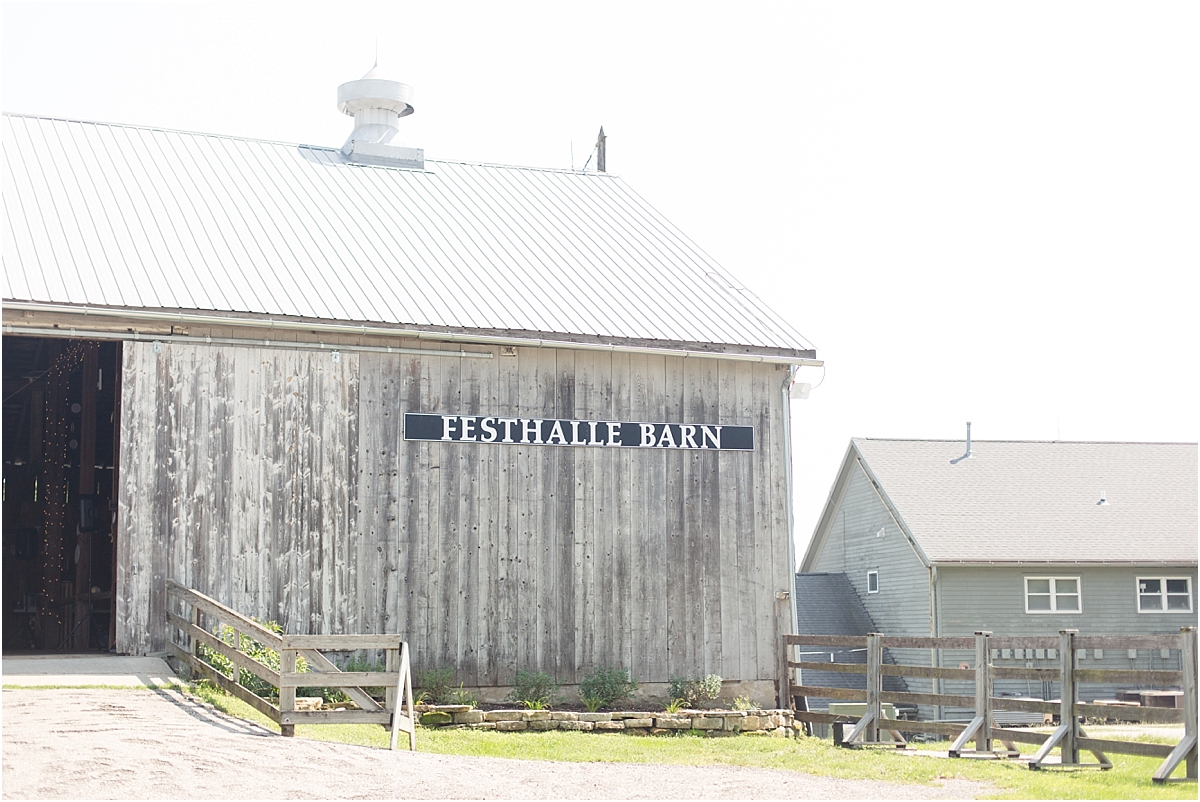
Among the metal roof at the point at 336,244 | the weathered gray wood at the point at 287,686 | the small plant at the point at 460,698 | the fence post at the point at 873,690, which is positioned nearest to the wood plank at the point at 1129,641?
the fence post at the point at 873,690

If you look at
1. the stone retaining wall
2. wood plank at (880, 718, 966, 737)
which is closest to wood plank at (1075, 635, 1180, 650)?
wood plank at (880, 718, 966, 737)

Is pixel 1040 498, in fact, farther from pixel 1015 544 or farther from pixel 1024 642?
pixel 1024 642

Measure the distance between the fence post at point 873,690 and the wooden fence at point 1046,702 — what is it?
1cm

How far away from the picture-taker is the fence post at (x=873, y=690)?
13.9 metres

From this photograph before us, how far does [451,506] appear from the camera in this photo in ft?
50.1

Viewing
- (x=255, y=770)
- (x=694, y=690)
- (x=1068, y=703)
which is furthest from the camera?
(x=694, y=690)

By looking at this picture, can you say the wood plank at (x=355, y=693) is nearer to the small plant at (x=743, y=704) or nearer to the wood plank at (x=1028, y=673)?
the small plant at (x=743, y=704)

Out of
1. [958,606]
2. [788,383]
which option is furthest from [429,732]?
[958,606]

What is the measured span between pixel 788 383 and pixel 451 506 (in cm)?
459

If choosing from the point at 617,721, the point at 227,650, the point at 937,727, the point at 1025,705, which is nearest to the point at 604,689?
the point at 617,721

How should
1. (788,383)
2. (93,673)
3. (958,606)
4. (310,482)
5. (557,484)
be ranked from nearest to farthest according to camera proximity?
(93,673) → (310,482) → (557,484) → (788,383) → (958,606)

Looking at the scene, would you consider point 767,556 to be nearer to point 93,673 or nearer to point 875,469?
point 93,673

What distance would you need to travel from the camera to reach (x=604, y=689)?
50.2 feet

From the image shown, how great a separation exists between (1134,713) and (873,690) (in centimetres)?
328
